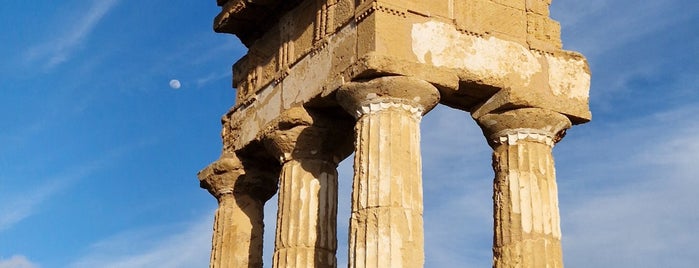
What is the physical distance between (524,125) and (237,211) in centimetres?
580

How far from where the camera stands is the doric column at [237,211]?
2000cm

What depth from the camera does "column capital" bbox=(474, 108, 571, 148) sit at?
17141 millimetres

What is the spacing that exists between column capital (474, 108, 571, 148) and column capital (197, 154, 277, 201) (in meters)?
4.56

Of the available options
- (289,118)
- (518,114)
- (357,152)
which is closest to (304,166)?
(289,118)

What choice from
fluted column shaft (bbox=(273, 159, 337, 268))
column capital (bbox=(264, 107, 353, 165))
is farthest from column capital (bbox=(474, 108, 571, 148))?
fluted column shaft (bbox=(273, 159, 337, 268))

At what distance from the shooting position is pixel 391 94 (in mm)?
15945

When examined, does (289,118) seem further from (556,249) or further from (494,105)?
(556,249)

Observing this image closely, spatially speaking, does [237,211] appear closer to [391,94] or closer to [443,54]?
[391,94]

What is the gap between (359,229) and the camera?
50.6ft

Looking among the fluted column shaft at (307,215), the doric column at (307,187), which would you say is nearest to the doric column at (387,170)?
the doric column at (307,187)

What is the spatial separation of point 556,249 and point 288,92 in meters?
5.02

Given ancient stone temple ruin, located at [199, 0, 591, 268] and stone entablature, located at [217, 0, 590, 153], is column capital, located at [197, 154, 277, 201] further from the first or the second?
stone entablature, located at [217, 0, 590, 153]

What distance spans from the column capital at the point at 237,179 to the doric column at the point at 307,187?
1.84m

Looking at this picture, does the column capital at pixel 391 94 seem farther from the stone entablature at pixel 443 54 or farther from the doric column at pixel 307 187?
the doric column at pixel 307 187
